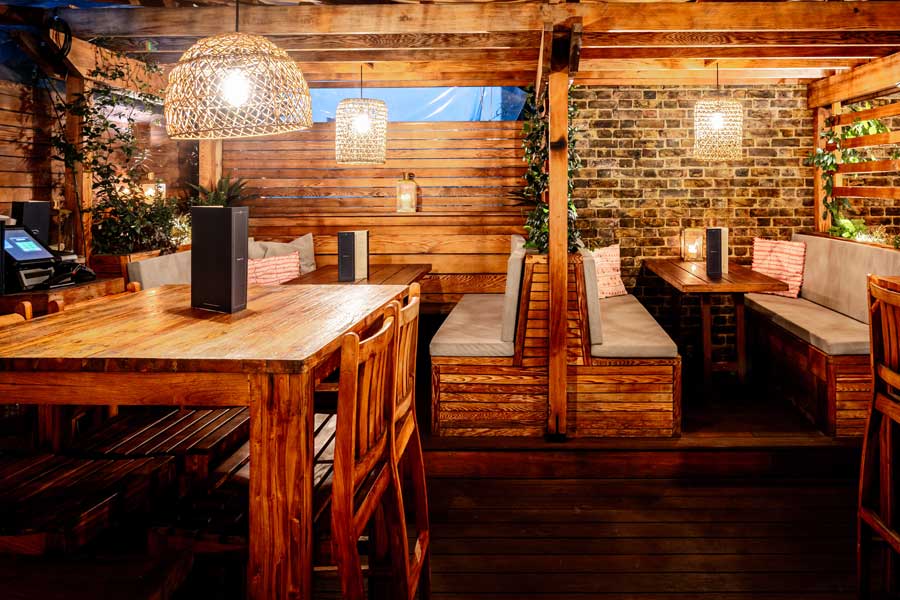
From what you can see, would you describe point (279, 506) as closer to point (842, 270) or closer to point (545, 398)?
point (545, 398)

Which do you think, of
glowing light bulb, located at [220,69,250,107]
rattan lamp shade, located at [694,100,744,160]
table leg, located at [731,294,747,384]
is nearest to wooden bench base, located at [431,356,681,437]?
table leg, located at [731,294,747,384]

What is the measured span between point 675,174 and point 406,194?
2.47m

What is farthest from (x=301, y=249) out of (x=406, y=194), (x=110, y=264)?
(x=110, y=264)

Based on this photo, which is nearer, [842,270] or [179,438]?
[179,438]

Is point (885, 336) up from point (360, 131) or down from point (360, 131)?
down

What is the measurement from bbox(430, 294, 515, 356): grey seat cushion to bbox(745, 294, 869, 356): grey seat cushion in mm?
1924

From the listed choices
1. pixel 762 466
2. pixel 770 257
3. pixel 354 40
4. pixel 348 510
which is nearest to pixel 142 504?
pixel 348 510

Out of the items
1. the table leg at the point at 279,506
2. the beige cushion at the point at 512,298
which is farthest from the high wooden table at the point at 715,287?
the table leg at the point at 279,506

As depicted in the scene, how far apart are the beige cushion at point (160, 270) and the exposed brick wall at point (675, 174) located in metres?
3.44

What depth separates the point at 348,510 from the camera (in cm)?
164

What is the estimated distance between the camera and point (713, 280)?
4.63 metres

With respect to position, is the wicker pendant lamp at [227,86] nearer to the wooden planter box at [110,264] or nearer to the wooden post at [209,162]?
the wooden planter box at [110,264]

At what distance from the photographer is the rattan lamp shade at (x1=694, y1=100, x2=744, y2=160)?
17.9 feet

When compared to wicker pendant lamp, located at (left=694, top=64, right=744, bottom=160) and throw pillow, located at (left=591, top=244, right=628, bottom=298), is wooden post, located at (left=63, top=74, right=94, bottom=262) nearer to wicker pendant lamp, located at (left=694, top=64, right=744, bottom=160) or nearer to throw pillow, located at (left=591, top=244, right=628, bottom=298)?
throw pillow, located at (left=591, top=244, right=628, bottom=298)
